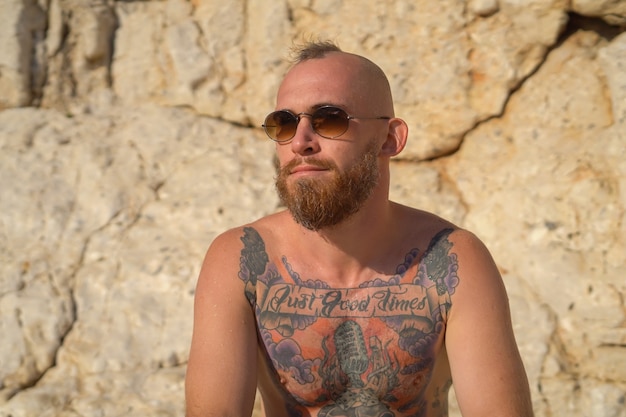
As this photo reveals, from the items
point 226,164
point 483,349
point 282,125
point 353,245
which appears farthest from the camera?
point 226,164

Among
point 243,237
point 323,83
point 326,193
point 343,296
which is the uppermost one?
point 323,83

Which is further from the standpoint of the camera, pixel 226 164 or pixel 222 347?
pixel 226 164

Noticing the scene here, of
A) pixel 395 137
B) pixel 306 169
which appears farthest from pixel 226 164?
pixel 306 169

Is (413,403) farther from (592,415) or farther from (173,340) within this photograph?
(173,340)

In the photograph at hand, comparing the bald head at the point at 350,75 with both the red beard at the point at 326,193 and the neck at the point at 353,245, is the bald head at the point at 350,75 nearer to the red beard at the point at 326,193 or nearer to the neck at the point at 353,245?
the red beard at the point at 326,193

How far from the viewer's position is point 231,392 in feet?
7.48

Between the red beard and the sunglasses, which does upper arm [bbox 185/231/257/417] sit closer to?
the red beard

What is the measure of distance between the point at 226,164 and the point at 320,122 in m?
1.64

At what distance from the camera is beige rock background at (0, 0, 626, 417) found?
134 inches

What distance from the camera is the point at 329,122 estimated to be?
235 centimetres

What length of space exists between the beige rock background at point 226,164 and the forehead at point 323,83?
4.71 ft

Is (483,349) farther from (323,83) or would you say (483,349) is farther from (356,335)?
(323,83)

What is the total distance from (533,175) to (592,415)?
1131 millimetres

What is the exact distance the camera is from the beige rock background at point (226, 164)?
3.41 meters
